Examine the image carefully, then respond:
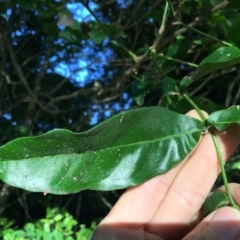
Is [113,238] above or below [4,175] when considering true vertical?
below

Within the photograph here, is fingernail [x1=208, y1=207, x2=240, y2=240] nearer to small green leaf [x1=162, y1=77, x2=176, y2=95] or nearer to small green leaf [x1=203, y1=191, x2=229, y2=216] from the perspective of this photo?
small green leaf [x1=203, y1=191, x2=229, y2=216]

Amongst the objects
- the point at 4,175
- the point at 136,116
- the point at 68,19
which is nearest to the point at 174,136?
the point at 136,116

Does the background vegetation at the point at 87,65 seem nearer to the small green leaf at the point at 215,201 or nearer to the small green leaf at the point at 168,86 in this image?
the small green leaf at the point at 168,86

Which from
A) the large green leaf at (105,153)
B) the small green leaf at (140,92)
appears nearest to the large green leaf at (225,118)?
the large green leaf at (105,153)

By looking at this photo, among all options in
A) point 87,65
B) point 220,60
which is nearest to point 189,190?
point 220,60

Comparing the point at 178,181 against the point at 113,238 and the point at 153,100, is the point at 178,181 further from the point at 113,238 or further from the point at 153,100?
the point at 153,100

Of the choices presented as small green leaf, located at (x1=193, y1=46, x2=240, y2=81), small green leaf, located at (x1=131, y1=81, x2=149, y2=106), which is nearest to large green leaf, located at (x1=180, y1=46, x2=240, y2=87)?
small green leaf, located at (x1=193, y1=46, x2=240, y2=81)
